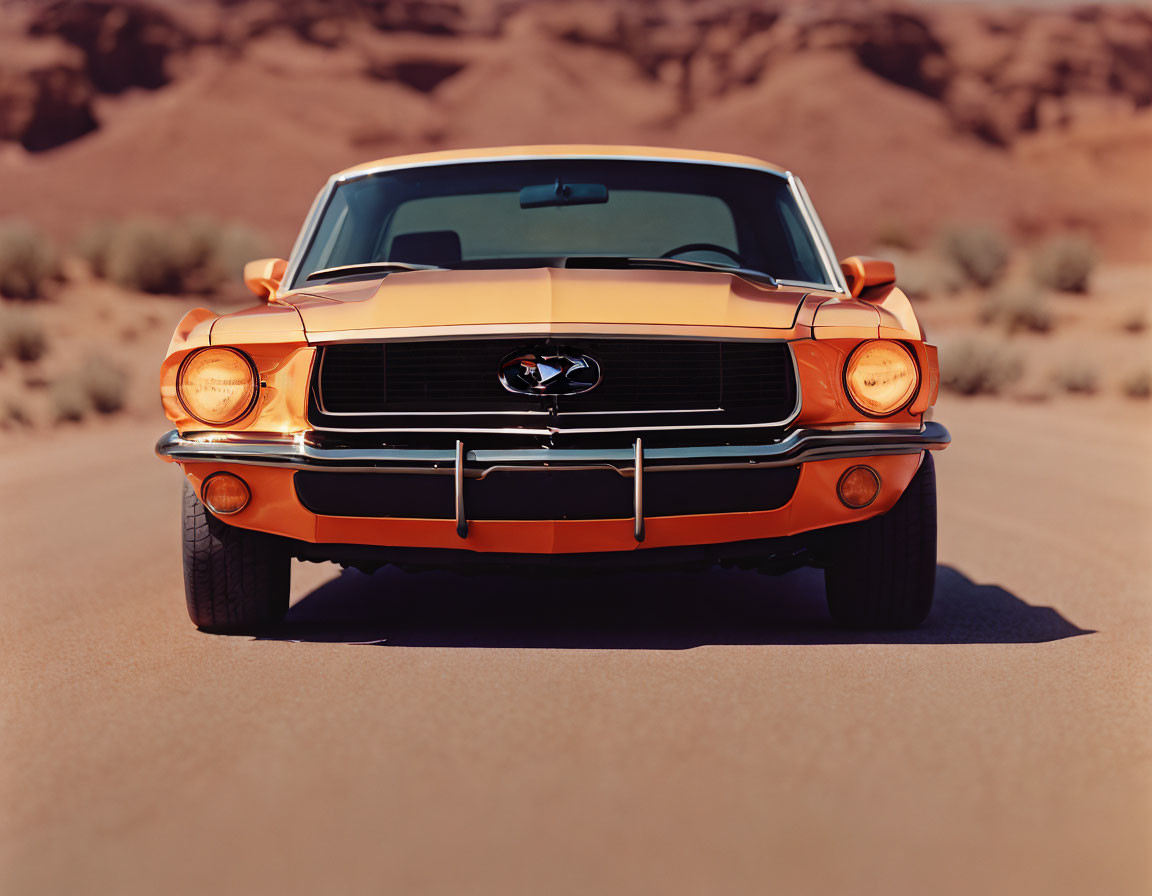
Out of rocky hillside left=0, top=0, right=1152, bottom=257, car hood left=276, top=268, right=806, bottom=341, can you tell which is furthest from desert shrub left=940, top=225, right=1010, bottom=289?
car hood left=276, top=268, right=806, bottom=341

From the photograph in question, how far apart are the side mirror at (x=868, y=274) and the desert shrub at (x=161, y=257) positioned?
71.7ft

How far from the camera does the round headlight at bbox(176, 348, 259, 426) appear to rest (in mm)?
4121

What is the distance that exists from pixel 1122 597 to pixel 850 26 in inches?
2653

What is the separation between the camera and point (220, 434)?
13.6 feet

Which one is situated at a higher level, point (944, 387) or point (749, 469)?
point (749, 469)

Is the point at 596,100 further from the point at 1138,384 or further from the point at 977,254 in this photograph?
the point at 1138,384

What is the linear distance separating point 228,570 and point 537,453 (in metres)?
1.20

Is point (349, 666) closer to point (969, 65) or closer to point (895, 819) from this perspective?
point (895, 819)

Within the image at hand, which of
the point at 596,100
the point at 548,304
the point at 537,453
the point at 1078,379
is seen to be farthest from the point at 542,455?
the point at 596,100

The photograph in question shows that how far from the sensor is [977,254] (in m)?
33.2

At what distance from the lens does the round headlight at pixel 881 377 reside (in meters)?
4.14

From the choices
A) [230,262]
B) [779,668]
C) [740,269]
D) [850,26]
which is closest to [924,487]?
[779,668]

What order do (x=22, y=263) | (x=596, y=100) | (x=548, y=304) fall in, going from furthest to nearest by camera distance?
(x=596, y=100)
(x=22, y=263)
(x=548, y=304)

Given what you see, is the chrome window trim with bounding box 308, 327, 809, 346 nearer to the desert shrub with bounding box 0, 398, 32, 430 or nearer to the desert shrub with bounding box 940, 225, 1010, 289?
the desert shrub with bounding box 0, 398, 32, 430
